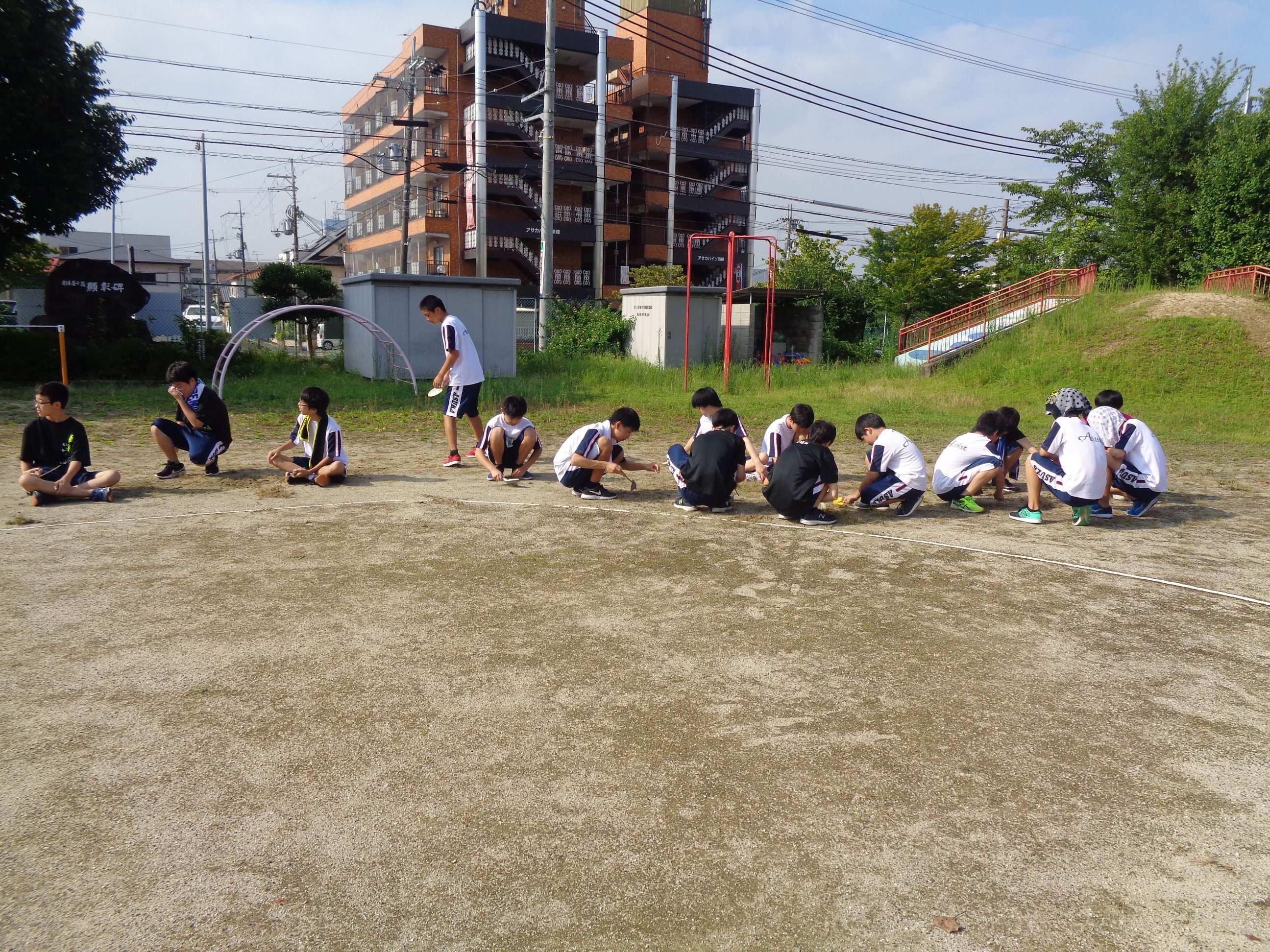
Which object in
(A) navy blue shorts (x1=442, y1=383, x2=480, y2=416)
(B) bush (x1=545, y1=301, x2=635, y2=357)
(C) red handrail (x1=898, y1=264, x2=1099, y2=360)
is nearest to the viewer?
(A) navy blue shorts (x1=442, y1=383, x2=480, y2=416)

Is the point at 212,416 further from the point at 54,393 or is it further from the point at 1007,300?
the point at 1007,300

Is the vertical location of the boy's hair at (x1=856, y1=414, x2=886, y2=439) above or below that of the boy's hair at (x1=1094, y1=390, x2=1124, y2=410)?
below

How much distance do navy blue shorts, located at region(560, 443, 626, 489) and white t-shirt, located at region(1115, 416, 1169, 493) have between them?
173 inches

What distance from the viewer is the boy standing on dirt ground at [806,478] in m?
7.10

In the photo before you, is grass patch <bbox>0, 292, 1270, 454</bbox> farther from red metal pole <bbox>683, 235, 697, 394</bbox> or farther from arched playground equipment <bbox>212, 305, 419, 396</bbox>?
arched playground equipment <bbox>212, 305, 419, 396</bbox>

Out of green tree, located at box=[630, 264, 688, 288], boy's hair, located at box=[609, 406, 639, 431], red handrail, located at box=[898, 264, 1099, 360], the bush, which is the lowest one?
boy's hair, located at box=[609, 406, 639, 431]

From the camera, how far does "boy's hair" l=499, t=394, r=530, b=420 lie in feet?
27.4

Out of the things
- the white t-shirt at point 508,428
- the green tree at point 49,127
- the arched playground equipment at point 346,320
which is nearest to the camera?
the white t-shirt at point 508,428

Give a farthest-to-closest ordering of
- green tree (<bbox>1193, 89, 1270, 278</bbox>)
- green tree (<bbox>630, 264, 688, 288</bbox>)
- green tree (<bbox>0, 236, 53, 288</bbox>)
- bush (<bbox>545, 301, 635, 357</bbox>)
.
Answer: green tree (<bbox>630, 264, 688, 288</bbox>)
green tree (<bbox>0, 236, 53, 288</bbox>)
bush (<bbox>545, 301, 635, 357</bbox>)
green tree (<bbox>1193, 89, 1270, 278</bbox>)

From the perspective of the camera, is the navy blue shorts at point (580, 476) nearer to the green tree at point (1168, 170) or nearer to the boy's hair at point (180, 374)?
the boy's hair at point (180, 374)

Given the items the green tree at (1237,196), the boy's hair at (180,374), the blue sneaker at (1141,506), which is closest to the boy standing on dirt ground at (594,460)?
the boy's hair at (180,374)

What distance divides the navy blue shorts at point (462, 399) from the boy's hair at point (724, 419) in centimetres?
288

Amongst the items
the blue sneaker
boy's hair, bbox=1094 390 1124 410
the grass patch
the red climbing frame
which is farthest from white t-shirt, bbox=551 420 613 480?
the red climbing frame

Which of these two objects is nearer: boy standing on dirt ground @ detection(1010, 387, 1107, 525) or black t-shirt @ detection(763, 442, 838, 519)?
black t-shirt @ detection(763, 442, 838, 519)
